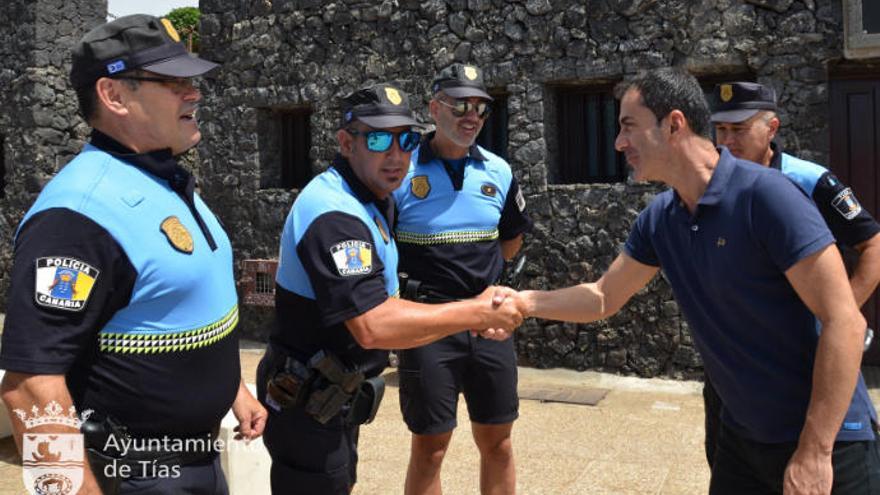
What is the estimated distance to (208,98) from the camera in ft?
31.3

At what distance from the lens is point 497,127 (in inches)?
319

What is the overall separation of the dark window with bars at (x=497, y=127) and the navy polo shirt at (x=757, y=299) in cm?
570

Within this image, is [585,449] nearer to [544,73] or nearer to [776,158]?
[776,158]

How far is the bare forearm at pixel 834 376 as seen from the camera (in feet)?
6.70

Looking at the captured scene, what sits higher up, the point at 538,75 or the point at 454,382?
the point at 538,75

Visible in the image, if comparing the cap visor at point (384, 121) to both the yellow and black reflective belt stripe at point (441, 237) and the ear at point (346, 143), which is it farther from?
the yellow and black reflective belt stripe at point (441, 237)

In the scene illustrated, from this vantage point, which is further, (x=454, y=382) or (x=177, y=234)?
(x=454, y=382)

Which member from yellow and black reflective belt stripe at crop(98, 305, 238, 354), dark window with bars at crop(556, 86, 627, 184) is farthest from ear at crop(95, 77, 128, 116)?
dark window with bars at crop(556, 86, 627, 184)

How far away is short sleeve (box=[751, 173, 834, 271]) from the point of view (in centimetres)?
207

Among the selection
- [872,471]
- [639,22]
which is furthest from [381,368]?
[639,22]

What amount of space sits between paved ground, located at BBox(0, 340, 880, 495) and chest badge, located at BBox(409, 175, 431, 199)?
175 centimetres

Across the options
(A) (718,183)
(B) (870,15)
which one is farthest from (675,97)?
(B) (870,15)

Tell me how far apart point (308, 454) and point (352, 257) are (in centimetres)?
71

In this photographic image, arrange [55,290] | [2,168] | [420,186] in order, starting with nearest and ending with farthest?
[55,290]
[420,186]
[2,168]
